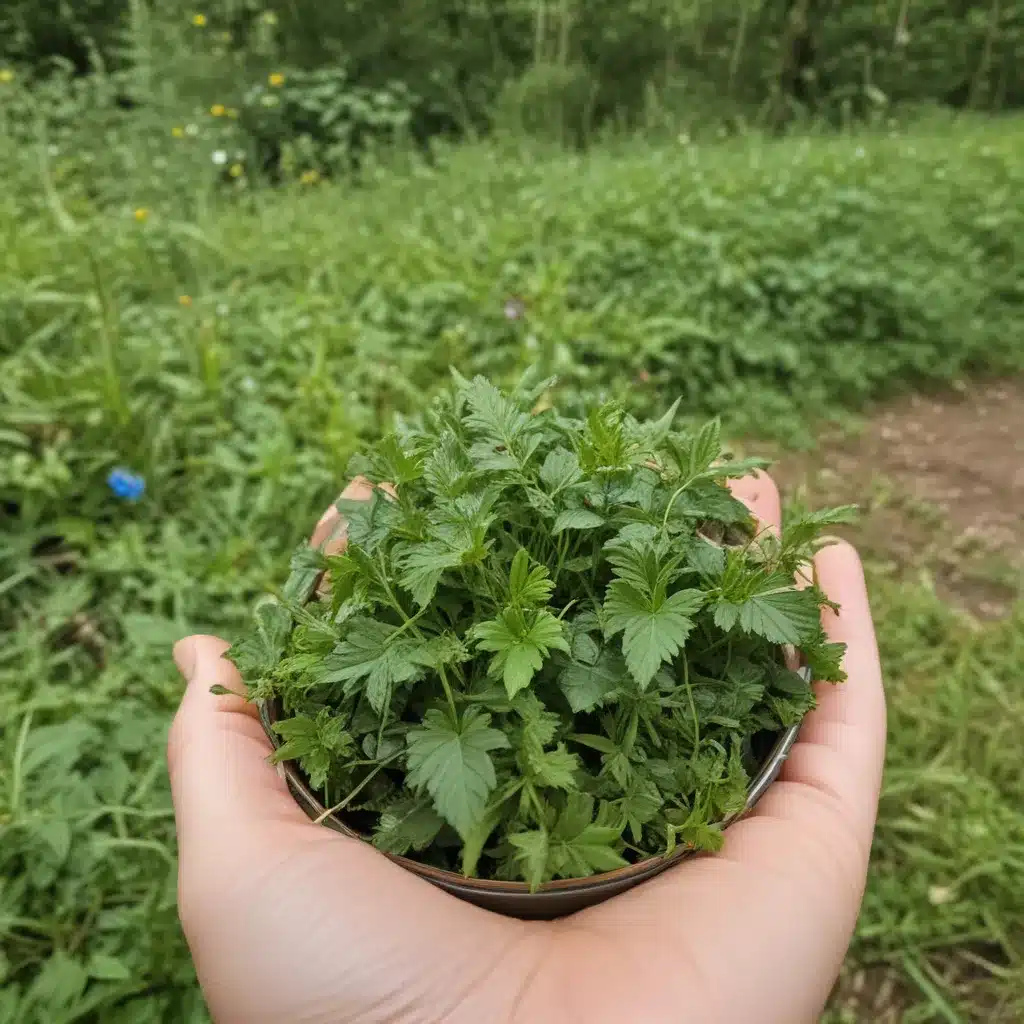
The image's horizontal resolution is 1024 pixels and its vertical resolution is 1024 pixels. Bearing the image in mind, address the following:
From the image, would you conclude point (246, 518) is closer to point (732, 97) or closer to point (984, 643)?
point (984, 643)

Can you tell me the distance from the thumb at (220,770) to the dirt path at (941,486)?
165cm

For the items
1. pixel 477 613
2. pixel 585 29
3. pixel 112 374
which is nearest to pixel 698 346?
pixel 112 374

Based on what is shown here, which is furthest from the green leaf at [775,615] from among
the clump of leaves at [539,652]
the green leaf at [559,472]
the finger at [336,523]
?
the finger at [336,523]

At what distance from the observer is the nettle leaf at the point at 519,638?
2.71ft

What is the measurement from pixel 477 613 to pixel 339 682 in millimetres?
170

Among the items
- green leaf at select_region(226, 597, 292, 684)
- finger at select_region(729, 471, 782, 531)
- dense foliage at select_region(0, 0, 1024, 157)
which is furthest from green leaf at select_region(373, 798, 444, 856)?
dense foliage at select_region(0, 0, 1024, 157)

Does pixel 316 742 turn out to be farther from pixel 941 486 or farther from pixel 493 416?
pixel 941 486

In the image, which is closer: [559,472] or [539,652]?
[539,652]

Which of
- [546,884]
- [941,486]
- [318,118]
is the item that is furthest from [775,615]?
[318,118]

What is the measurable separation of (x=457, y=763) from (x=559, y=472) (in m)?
0.36

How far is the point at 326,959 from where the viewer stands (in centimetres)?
82

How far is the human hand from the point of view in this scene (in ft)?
2.70

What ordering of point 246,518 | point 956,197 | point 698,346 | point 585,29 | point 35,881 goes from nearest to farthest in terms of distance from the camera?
point 35,881, point 246,518, point 698,346, point 956,197, point 585,29

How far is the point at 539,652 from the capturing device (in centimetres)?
85
